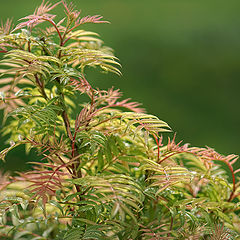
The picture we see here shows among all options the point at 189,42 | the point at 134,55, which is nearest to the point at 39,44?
the point at 134,55

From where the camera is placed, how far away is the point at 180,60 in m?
3.12

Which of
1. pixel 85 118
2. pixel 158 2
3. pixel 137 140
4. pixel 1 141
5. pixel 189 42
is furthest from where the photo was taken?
pixel 158 2

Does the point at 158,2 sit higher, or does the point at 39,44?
the point at 158,2

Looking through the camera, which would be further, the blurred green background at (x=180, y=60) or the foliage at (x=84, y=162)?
the blurred green background at (x=180, y=60)

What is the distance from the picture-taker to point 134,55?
3.13m

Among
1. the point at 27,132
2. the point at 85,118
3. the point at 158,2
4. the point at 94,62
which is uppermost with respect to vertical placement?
the point at 158,2

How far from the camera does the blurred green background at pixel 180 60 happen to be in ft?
8.43

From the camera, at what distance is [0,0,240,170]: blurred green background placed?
257 cm

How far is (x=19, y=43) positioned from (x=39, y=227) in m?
0.41

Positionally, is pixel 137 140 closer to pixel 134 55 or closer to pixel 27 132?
pixel 27 132

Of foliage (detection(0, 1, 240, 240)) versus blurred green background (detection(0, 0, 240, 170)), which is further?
blurred green background (detection(0, 0, 240, 170))

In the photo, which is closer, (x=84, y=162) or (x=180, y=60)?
(x=84, y=162)

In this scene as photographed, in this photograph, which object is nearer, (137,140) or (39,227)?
(39,227)

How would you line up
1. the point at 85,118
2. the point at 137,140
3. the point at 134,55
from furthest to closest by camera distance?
1. the point at 134,55
2. the point at 137,140
3. the point at 85,118
